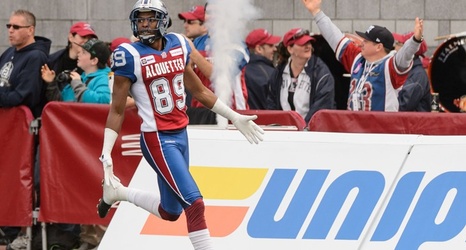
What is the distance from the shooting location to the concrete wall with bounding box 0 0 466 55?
17.0m

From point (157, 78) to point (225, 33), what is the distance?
6.53ft

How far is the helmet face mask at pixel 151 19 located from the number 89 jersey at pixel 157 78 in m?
0.08

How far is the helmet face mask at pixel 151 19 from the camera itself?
9383 millimetres

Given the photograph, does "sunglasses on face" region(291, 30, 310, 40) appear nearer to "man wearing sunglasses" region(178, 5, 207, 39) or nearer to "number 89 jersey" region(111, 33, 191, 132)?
"man wearing sunglasses" region(178, 5, 207, 39)

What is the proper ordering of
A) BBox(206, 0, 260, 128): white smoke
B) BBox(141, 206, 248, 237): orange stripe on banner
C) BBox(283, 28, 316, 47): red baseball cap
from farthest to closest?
BBox(283, 28, 316, 47): red baseball cap < BBox(206, 0, 260, 128): white smoke < BBox(141, 206, 248, 237): orange stripe on banner

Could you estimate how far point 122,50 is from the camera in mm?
9312

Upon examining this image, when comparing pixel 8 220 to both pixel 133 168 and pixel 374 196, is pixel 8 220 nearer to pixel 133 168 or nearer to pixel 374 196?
pixel 133 168

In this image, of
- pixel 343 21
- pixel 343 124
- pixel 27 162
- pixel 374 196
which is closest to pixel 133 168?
pixel 27 162

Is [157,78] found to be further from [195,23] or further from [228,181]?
[195,23]

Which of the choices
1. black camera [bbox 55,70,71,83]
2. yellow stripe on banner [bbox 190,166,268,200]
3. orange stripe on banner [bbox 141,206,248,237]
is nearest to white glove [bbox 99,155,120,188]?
orange stripe on banner [bbox 141,206,248,237]

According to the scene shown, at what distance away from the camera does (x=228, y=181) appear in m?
9.91

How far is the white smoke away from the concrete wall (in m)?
5.73

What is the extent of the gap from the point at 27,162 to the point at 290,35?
298cm

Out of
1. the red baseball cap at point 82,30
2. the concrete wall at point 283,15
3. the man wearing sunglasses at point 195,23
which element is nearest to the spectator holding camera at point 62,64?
the red baseball cap at point 82,30
